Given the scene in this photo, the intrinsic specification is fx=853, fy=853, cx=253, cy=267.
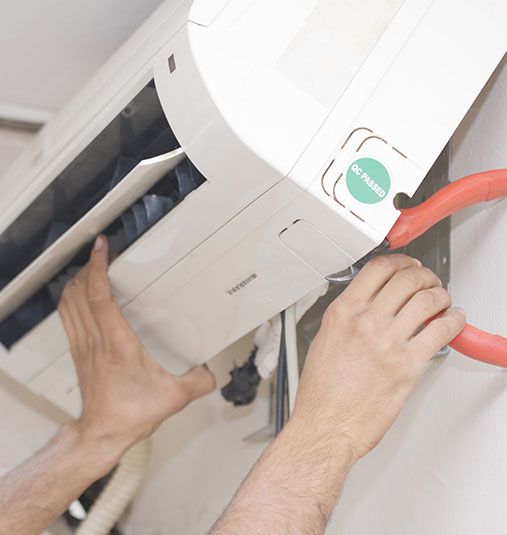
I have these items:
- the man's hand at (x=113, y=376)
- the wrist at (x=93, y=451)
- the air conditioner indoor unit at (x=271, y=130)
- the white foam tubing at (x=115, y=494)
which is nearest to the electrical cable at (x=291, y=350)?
the air conditioner indoor unit at (x=271, y=130)

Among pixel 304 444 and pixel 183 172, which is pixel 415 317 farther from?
pixel 183 172

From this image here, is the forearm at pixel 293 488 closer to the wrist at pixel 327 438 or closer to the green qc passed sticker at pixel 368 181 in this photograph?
the wrist at pixel 327 438

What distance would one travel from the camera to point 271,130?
76 cm

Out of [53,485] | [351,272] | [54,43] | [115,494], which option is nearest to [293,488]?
[351,272]

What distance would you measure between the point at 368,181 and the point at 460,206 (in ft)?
0.34

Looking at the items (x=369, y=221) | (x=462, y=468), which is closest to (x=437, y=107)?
(x=369, y=221)

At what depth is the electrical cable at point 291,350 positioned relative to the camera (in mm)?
980

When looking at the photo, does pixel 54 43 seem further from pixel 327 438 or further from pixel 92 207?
pixel 327 438

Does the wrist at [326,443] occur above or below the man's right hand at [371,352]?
below

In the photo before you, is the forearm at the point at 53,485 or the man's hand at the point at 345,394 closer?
the man's hand at the point at 345,394

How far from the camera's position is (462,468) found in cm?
90

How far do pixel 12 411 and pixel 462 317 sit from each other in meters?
0.94

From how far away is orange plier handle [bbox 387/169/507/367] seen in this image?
0.80 meters

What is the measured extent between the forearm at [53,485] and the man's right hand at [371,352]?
16.3 inches
